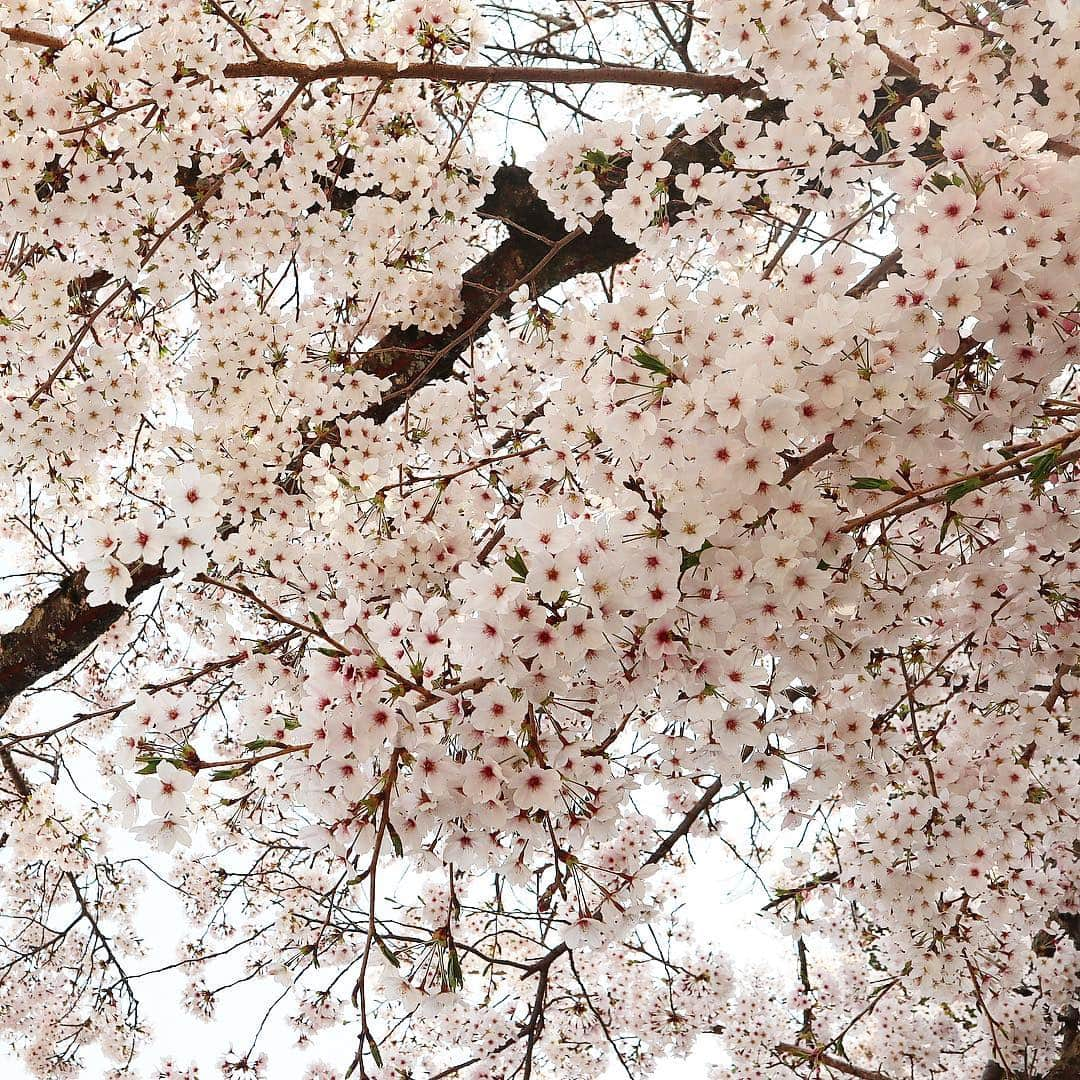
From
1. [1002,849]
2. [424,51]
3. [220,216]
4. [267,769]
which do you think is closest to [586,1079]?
[1002,849]

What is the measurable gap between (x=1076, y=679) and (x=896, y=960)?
7.80ft

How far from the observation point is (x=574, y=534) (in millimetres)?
1501

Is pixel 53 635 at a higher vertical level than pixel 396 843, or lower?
higher

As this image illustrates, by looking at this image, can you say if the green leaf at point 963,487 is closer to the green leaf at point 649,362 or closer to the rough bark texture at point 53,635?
the green leaf at point 649,362

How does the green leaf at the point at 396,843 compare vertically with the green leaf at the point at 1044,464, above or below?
below

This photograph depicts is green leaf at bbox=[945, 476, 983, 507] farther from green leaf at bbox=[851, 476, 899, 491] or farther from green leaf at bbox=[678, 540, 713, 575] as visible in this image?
green leaf at bbox=[678, 540, 713, 575]

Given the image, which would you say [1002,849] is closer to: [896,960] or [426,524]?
[896,960]

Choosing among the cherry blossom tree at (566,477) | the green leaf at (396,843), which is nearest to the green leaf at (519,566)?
the cherry blossom tree at (566,477)

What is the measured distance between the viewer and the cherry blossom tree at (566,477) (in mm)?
1562

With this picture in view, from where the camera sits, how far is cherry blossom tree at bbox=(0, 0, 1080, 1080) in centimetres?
156

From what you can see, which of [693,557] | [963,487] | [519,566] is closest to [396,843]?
[519,566]

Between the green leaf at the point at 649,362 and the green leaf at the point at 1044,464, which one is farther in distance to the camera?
the green leaf at the point at 649,362

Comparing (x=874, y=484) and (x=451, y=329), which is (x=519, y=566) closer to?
(x=874, y=484)

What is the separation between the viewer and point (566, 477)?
8.48 ft
